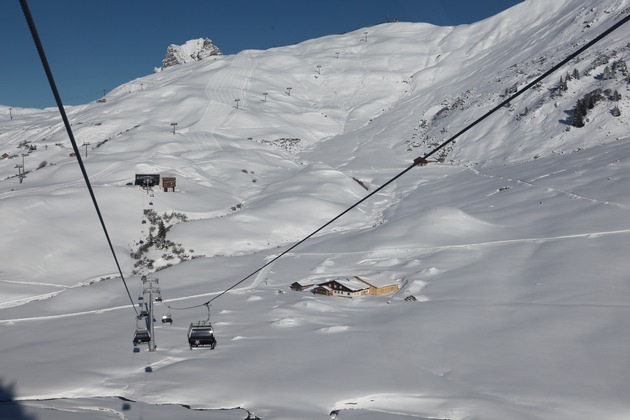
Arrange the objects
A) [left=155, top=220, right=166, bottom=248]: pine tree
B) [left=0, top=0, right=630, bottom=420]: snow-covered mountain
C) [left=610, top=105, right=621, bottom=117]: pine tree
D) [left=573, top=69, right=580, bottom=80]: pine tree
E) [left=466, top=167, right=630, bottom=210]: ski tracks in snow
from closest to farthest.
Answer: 1. [left=0, top=0, right=630, bottom=420]: snow-covered mountain
2. [left=466, top=167, right=630, bottom=210]: ski tracks in snow
3. [left=155, top=220, right=166, bottom=248]: pine tree
4. [left=610, top=105, right=621, bottom=117]: pine tree
5. [left=573, top=69, right=580, bottom=80]: pine tree

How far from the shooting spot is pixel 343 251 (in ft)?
132

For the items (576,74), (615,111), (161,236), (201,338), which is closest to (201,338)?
(201,338)

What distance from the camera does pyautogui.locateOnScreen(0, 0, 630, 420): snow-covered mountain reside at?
49.7 ft

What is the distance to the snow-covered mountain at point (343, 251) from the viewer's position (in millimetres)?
15148

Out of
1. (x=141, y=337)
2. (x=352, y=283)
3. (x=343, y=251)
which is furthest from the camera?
(x=343, y=251)

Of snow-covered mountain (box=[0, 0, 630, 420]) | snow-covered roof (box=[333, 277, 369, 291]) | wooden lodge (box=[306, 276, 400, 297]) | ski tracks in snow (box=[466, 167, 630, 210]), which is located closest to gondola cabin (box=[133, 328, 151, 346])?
snow-covered mountain (box=[0, 0, 630, 420])

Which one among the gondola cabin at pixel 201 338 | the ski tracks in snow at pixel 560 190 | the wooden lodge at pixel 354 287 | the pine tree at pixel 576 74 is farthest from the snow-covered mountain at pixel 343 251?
the pine tree at pixel 576 74

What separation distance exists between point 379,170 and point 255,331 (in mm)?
51948

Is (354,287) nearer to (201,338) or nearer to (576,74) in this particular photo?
(201,338)

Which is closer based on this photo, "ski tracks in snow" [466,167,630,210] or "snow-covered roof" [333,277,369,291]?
"snow-covered roof" [333,277,369,291]

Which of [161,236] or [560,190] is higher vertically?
[161,236]

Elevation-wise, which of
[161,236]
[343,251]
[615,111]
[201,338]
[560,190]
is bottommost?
[201,338]

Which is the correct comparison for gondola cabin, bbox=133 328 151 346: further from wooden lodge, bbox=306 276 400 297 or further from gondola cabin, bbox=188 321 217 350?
wooden lodge, bbox=306 276 400 297

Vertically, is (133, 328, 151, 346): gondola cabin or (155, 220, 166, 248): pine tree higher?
(155, 220, 166, 248): pine tree
